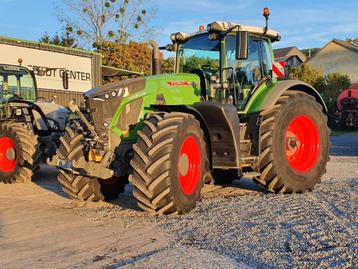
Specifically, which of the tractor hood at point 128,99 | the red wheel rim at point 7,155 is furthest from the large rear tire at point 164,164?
the red wheel rim at point 7,155

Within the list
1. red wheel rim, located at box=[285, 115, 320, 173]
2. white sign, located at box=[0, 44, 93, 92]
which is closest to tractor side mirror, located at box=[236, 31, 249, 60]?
red wheel rim, located at box=[285, 115, 320, 173]

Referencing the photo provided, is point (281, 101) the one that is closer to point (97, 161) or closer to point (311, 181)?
point (311, 181)

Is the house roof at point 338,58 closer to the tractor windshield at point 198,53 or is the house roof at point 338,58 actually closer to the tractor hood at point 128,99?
the tractor windshield at point 198,53

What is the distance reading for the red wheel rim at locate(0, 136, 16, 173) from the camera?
10.3 meters

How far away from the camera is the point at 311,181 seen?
8070 mm

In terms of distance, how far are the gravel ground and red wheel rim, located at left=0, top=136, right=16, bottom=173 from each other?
93.2 inches

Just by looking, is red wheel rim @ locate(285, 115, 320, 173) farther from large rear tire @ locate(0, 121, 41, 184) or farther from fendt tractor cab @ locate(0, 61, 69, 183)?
large rear tire @ locate(0, 121, 41, 184)

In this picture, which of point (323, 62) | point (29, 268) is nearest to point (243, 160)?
point (29, 268)

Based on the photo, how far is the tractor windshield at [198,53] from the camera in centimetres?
777

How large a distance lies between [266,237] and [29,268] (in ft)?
7.64

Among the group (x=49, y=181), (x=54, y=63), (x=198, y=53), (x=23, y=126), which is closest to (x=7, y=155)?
(x=23, y=126)

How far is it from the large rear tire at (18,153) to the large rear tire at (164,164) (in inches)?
179

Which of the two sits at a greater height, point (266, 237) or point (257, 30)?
point (257, 30)

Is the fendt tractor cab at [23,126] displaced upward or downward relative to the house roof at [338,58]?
downward
